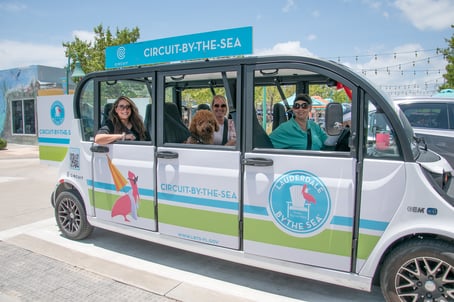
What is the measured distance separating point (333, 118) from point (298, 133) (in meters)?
0.57

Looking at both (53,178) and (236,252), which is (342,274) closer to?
(236,252)

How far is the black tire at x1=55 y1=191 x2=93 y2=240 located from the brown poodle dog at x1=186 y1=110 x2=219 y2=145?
1988 millimetres

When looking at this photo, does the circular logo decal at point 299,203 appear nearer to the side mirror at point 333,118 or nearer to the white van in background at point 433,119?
the side mirror at point 333,118

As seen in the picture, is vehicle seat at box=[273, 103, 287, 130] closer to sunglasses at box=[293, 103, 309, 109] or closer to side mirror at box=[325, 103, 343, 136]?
sunglasses at box=[293, 103, 309, 109]

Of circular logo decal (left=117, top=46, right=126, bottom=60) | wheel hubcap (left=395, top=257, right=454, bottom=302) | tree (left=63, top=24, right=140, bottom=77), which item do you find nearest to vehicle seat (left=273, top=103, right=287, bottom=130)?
circular logo decal (left=117, top=46, right=126, bottom=60)

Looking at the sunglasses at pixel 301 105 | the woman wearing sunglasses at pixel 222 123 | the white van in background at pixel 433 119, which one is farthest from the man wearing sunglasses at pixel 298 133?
the white van in background at pixel 433 119

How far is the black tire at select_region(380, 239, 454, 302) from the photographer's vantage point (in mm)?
2508

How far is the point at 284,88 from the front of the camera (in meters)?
4.88

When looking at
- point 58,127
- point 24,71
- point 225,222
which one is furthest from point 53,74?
point 225,222

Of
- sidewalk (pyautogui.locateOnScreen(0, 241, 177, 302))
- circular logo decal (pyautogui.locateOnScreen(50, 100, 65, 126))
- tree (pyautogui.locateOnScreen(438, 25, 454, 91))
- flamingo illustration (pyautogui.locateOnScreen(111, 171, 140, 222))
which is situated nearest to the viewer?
sidewalk (pyautogui.locateOnScreen(0, 241, 177, 302))

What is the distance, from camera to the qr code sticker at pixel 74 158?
14.9 ft

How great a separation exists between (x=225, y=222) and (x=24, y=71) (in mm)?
23192

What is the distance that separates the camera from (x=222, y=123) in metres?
4.42

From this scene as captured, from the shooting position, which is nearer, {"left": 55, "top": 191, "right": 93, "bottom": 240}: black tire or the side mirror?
the side mirror
